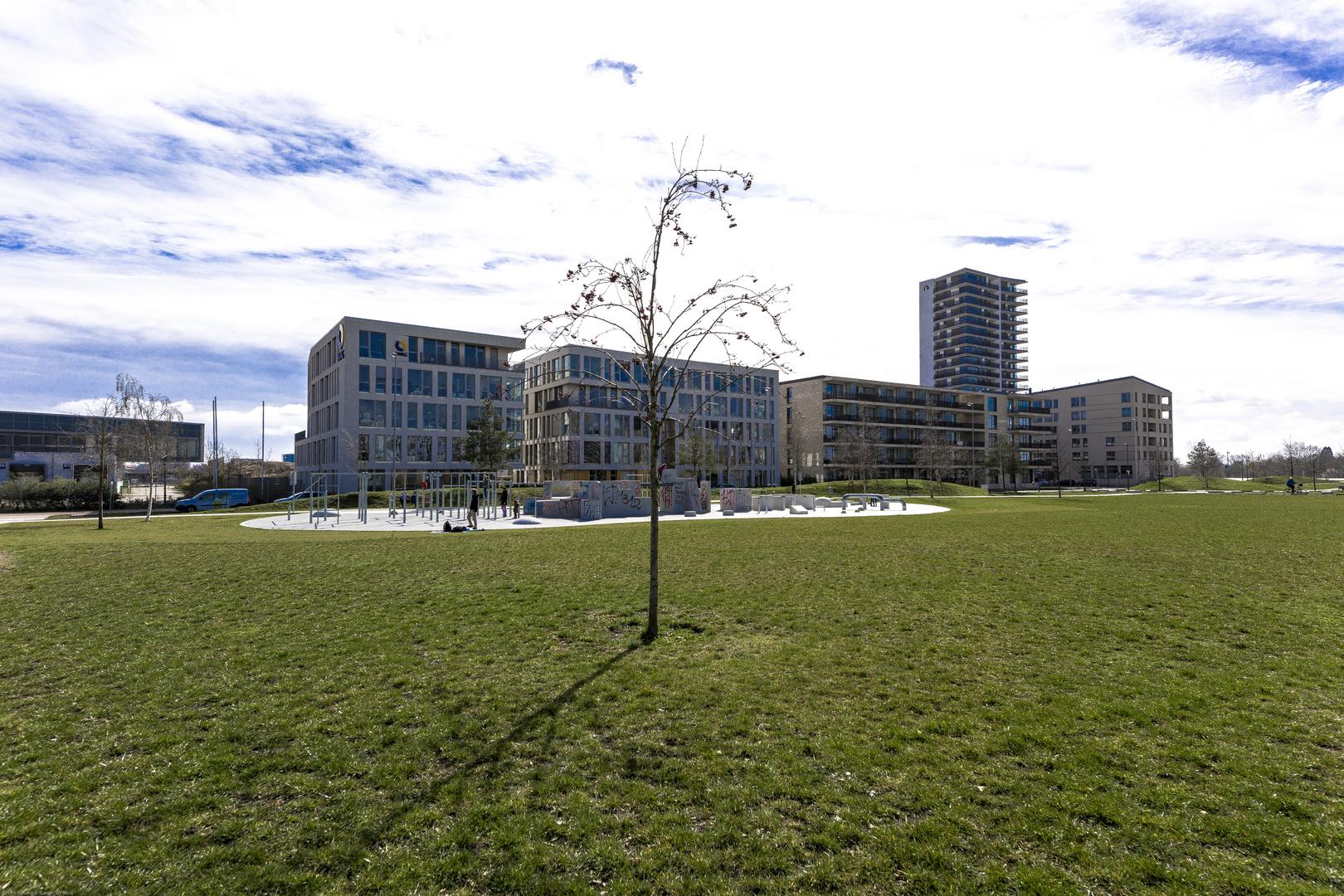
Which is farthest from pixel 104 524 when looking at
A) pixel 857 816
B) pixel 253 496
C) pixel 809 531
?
pixel 857 816

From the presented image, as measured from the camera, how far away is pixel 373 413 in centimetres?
7006

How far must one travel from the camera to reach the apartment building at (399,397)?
227ft

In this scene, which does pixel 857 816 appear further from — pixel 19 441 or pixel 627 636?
pixel 19 441

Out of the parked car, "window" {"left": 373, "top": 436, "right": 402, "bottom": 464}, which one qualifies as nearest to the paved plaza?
the parked car

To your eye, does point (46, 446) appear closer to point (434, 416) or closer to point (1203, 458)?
point (434, 416)

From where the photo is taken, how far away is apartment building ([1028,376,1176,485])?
13250 centimetres

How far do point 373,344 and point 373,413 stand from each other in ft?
25.0

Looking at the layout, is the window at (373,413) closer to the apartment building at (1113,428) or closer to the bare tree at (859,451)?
the bare tree at (859,451)

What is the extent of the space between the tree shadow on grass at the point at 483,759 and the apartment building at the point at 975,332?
588 feet

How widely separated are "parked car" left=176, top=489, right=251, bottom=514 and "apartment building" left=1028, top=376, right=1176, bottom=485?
140 m

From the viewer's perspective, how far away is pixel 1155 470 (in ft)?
437

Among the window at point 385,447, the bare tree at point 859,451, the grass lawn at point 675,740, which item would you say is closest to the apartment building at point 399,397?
the window at point 385,447

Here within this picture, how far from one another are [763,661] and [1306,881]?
5.41 meters

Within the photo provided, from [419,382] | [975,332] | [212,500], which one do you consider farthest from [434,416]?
[975,332]
